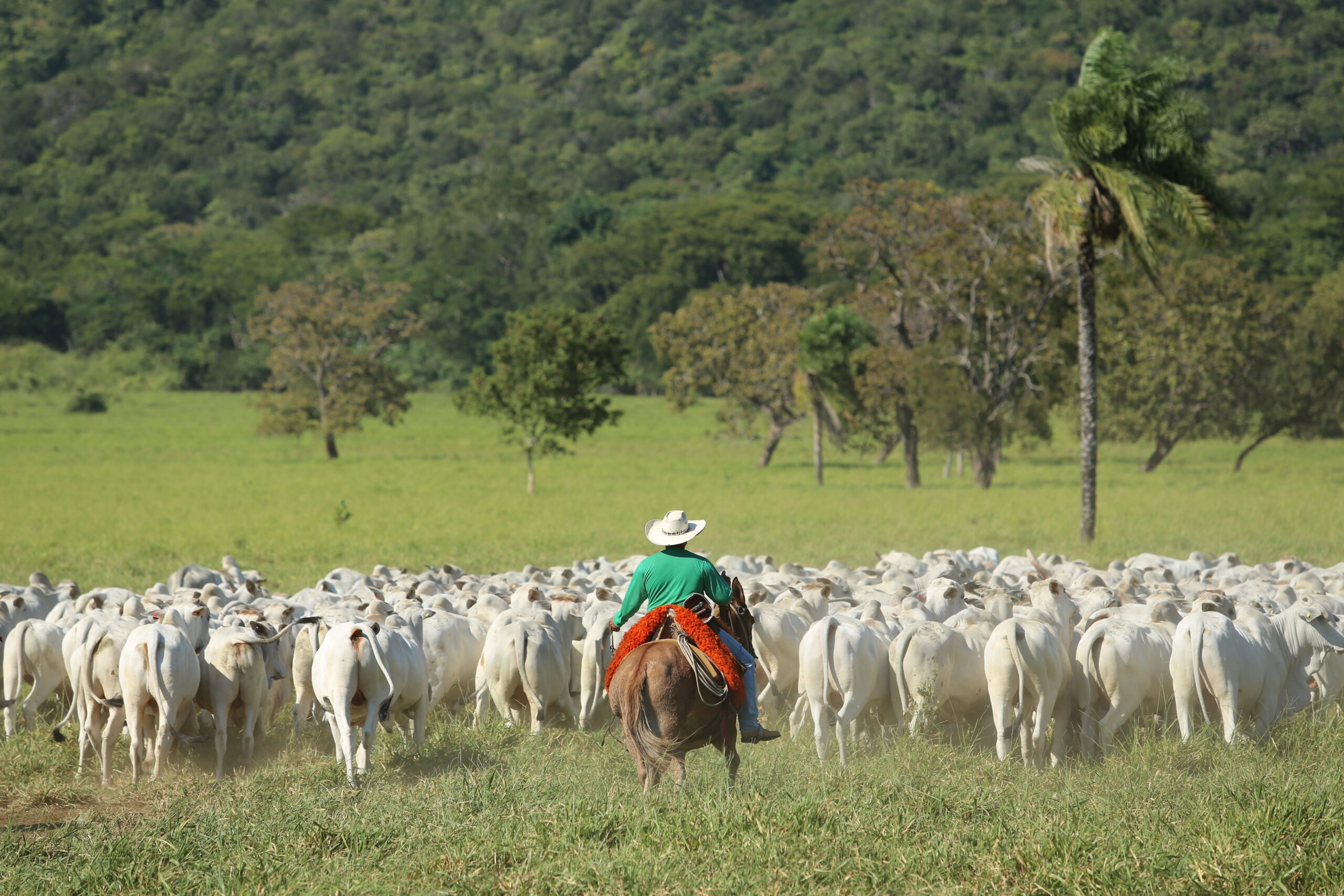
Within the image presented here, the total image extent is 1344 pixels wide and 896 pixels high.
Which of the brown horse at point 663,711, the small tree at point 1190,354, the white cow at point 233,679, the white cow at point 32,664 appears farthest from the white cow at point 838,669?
the small tree at point 1190,354

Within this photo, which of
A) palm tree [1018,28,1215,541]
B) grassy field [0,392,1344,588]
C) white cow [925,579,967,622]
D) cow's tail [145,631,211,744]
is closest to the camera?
cow's tail [145,631,211,744]

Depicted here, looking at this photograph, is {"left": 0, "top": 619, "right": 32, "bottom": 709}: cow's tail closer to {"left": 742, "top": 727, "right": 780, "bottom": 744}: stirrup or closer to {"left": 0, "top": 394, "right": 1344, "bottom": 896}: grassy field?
{"left": 0, "top": 394, "right": 1344, "bottom": 896}: grassy field

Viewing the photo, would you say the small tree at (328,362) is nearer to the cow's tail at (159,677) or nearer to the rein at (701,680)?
the cow's tail at (159,677)

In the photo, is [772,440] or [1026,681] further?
[772,440]

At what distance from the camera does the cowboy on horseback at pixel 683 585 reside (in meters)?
7.18

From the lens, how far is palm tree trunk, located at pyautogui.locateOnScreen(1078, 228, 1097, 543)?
67.7 ft

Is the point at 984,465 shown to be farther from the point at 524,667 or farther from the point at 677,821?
the point at 677,821

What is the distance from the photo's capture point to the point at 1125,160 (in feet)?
65.0

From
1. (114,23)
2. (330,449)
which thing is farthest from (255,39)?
(330,449)

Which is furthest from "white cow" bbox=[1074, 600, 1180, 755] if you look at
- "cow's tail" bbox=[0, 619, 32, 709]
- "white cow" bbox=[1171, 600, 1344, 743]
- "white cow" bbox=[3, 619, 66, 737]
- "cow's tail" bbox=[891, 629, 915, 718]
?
"cow's tail" bbox=[0, 619, 32, 709]

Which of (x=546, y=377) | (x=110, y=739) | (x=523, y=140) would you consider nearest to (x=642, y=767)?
(x=110, y=739)

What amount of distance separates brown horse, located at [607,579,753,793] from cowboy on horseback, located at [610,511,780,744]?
0.34 ft

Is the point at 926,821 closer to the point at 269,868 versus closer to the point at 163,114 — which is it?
the point at 269,868

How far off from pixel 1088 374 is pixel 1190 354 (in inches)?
744
